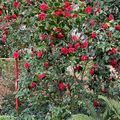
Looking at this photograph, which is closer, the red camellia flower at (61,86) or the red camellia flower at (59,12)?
the red camellia flower at (59,12)

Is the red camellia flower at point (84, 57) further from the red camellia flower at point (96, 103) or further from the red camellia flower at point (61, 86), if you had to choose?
the red camellia flower at point (96, 103)

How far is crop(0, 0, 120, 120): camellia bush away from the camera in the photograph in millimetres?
5449

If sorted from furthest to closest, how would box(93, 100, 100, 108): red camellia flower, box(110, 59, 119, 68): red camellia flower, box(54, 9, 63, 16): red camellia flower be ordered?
box(93, 100, 100, 108): red camellia flower < box(110, 59, 119, 68): red camellia flower < box(54, 9, 63, 16): red camellia flower

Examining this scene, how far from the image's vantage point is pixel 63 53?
18.0 ft

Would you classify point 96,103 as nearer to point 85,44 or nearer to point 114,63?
point 114,63

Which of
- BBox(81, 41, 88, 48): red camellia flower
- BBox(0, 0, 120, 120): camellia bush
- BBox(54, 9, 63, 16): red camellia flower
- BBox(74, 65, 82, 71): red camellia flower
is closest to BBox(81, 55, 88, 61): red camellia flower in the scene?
BBox(0, 0, 120, 120): camellia bush

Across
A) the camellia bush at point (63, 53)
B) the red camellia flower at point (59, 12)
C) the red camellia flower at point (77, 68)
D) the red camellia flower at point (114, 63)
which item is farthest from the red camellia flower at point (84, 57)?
the red camellia flower at point (59, 12)

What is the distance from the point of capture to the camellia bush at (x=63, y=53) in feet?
17.9

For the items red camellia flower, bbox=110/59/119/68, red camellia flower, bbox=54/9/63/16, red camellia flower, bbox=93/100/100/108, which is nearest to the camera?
red camellia flower, bbox=54/9/63/16

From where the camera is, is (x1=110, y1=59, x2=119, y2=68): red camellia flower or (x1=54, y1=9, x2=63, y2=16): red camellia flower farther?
(x1=110, y1=59, x2=119, y2=68): red camellia flower

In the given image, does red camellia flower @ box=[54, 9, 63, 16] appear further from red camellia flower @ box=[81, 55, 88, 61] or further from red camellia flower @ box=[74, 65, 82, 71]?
red camellia flower @ box=[74, 65, 82, 71]

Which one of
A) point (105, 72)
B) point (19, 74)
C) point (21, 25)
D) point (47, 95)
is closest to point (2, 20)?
point (21, 25)

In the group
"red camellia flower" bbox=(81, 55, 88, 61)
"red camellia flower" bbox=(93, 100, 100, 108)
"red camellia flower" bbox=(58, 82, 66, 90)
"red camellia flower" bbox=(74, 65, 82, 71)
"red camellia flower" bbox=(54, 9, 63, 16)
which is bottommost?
"red camellia flower" bbox=(93, 100, 100, 108)

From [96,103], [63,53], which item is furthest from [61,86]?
[96,103]
